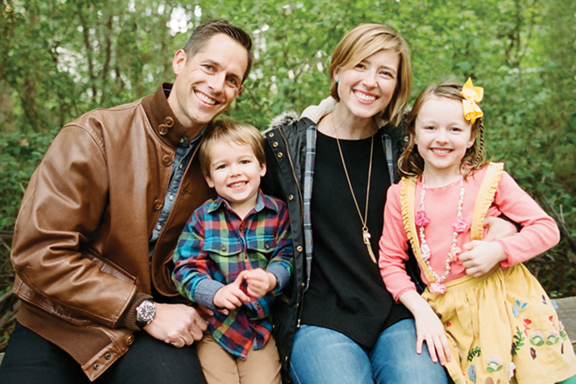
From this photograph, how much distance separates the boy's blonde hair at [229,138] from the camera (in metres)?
2.22

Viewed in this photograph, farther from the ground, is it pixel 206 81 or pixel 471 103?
pixel 206 81

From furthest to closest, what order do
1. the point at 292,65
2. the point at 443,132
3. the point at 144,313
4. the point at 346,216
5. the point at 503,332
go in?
the point at 292,65
the point at 346,216
the point at 443,132
the point at 144,313
the point at 503,332

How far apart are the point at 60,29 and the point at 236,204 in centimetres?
299

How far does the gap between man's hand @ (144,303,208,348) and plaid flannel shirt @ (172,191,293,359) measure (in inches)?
2.8

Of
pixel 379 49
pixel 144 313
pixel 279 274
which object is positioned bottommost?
pixel 144 313

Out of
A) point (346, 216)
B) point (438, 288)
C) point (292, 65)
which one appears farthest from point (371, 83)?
point (292, 65)

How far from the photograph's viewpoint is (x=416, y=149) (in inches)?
91.0

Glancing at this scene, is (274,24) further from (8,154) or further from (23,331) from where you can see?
(23,331)

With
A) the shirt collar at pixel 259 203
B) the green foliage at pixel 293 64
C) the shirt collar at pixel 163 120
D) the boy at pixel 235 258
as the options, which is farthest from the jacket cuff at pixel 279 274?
the green foliage at pixel 293 64

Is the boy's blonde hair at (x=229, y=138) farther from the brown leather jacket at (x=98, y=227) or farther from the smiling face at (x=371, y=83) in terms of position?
the smiling face at (x=371, y=83)

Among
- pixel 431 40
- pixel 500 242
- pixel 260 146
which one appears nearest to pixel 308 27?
pixel 431 40

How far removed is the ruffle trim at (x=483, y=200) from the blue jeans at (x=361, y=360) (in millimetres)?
509

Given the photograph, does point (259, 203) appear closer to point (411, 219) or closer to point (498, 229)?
point (411, 219)

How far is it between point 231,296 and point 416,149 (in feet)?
3.82
